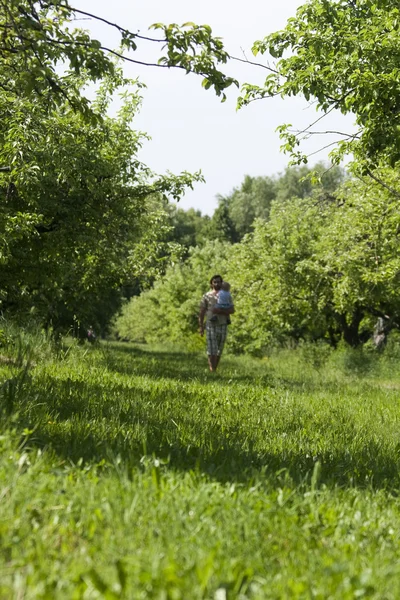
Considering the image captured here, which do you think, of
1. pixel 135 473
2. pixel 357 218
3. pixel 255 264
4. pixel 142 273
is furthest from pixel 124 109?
pixel 135 473

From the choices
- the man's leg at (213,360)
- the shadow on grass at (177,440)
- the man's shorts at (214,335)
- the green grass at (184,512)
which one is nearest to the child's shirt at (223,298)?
the man's shorts at (214,335)

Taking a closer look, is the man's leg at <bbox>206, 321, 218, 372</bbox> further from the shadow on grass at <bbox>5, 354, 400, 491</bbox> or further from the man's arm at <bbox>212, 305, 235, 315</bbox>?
the shadow on grass at <bbox>5, 354, 400, 491</bbox>

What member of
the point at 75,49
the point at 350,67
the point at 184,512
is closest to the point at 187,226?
the point at 350,67

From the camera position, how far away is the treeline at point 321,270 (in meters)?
20.1

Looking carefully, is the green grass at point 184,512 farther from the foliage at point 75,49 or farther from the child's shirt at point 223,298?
the child's shirt at point 223,298

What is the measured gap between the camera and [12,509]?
2.66m

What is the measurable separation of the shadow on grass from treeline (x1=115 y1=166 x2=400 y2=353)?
6.55 m

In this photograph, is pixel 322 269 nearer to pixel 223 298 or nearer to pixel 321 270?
pixel 321 270

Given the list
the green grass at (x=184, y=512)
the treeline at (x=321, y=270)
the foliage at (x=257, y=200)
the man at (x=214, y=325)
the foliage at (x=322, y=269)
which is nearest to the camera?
the green grass at (x=184, y=512)

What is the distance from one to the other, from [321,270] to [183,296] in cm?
2371

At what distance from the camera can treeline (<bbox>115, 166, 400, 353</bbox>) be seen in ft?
66.0

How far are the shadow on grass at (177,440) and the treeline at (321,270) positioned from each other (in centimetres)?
655

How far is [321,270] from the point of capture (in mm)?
23359

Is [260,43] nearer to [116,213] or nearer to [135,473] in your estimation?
[116,213]
